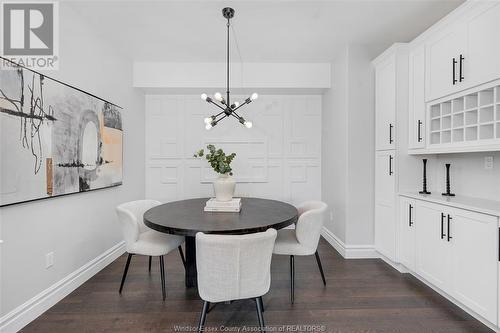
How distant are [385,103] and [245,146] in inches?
83.6

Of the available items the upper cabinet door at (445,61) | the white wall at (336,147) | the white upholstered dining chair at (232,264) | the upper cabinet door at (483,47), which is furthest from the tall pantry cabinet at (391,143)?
the white upholstered dining chair at (232,264)

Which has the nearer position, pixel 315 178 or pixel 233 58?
pixel 233 58

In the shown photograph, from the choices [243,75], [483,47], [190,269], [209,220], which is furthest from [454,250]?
[243,75]

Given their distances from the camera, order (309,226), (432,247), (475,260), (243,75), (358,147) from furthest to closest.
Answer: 1. (243,75)
2. (358,147)
3. (432,247)
4. (309,226)
5. (475,260)

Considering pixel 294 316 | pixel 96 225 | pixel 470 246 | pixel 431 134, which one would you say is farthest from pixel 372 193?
pixel 96 225

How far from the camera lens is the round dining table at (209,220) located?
1.75m

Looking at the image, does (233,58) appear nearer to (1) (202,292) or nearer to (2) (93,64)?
(2) (93,64)

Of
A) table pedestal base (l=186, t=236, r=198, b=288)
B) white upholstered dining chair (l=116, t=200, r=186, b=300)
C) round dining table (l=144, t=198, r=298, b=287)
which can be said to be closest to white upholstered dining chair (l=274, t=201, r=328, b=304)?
round dining table (l=144, t=198, r=298, b=287)

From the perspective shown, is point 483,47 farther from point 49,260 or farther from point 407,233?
point 49,260

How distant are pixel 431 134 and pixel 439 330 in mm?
1691

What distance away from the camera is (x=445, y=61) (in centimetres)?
230

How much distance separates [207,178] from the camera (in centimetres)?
427

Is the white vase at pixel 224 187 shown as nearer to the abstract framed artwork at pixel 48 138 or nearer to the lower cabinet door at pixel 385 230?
the abstract framed artwork at pixel 48 138

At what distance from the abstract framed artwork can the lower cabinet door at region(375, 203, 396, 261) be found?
321 cm
